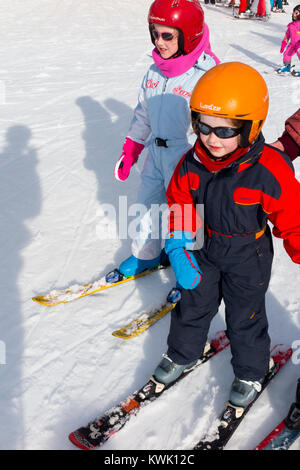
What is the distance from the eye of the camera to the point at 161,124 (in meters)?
2.90

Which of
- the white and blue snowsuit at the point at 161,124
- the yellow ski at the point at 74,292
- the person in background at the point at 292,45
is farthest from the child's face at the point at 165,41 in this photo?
the person in background at the point at 292,45

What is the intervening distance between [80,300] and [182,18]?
2241 mm

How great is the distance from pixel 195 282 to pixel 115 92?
7.10 metres

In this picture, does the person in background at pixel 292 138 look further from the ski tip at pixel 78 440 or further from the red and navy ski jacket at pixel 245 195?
the ski tip at pixel 78 440

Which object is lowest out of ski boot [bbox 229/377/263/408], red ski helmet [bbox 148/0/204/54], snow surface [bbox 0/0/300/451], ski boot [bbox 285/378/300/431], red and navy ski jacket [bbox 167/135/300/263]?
snow surface [bbox 0/0/300/451]

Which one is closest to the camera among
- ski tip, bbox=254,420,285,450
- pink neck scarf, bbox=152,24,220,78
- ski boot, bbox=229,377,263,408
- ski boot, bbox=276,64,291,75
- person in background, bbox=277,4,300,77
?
ski tip, bbox=254,420,285,450

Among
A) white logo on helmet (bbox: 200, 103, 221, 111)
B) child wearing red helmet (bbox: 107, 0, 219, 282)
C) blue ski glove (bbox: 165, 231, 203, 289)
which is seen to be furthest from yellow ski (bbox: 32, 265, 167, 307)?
white logo on helmet (bbox: 200, 103, 221, 111)

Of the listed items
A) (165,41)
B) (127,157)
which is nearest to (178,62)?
(165,41)

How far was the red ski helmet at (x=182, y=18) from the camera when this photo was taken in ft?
8.45

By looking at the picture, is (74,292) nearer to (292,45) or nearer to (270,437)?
(270,437)

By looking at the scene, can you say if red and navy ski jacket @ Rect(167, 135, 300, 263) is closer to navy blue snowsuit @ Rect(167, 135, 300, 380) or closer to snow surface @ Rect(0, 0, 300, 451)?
navy blue snowsuit @ Rect(167, 135, 300, 380)

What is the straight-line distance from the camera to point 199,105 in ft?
6.08

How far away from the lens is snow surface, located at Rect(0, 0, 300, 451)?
245cm

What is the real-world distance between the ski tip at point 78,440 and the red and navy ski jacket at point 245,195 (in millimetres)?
1320
